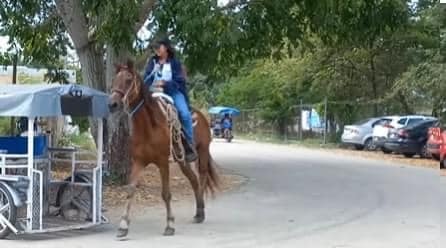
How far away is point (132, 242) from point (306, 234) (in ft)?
8.54

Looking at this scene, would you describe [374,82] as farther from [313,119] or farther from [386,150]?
[386,150]

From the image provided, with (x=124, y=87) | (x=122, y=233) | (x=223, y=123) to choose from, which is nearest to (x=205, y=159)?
(x=122, y=233)

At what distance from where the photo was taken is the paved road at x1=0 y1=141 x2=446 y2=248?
11109 millimetres

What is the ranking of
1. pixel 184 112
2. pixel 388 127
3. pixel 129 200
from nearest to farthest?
pixel 129 200 → pixel 184 112 → pixel 388 127

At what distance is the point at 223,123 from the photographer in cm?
4681

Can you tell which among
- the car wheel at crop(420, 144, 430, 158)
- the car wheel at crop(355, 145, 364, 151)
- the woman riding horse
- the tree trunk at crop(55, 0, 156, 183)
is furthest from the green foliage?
the car wheel at crop(355, 145, 364, 151)

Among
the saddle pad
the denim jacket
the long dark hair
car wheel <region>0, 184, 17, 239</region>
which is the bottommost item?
car wheel <region>0, 184, 17, 239</region>

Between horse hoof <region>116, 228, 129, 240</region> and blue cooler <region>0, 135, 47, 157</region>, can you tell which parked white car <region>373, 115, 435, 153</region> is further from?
horse hoof <region>116, 228, 129, 240</region>

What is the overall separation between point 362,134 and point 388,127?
148 inches

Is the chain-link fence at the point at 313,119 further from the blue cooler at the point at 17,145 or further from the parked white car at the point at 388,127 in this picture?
the blue cooler at the point at 17,145

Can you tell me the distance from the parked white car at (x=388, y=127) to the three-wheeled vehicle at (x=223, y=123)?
13142mm

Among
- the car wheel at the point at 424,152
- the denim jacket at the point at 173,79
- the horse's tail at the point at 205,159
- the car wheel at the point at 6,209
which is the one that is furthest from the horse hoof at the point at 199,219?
the car wheel at the point at 424,152

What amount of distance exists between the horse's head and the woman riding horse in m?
0.82

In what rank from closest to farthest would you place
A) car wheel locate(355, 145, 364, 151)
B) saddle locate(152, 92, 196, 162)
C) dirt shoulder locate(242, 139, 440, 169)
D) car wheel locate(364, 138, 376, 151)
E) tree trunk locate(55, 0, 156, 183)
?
saddle locate(152, 92, 196, 162), tree trunk locate(55, 0, 156, 183), dirt shoulder locate(242, 139, 440, 169), car wheel locate(364, 138, 376, 151), car wheel locate(355, 145, 364, 151)
